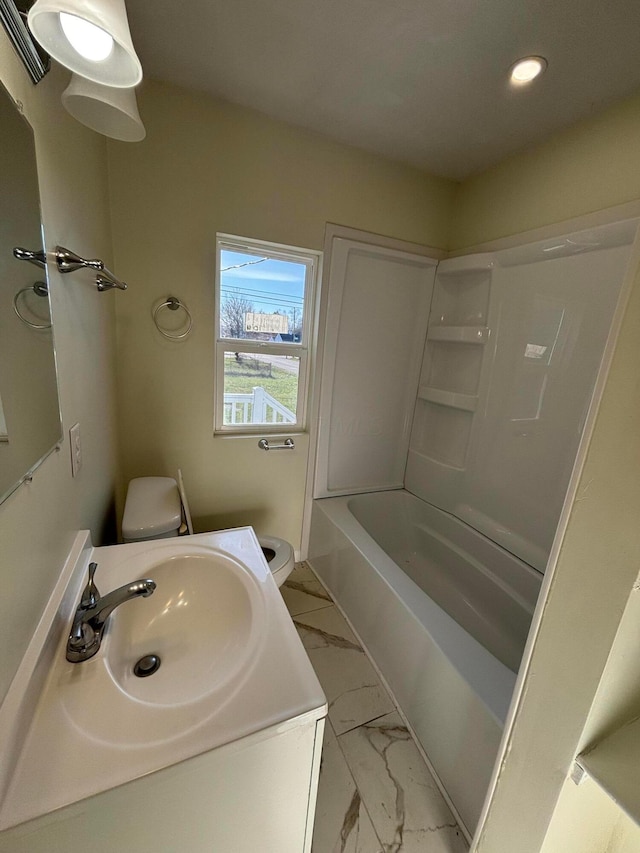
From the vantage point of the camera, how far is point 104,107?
790mm

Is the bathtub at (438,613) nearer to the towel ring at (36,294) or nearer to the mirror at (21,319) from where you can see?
the mirror at (21,319)

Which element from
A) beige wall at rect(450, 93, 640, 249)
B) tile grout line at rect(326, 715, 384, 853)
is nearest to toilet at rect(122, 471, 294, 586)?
tile grout line at rect(326, 715, 384, 853)

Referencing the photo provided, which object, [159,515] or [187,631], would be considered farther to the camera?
[159,515]

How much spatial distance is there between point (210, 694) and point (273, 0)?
6.17ft

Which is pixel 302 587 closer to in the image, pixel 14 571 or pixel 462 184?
pixel 14 571

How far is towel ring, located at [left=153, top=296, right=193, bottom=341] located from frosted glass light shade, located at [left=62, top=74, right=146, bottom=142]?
797mm

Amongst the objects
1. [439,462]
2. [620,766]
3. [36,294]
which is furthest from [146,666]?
[439,462]

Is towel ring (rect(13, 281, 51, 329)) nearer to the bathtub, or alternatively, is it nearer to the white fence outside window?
the white fence outside window

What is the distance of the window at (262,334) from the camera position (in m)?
1.79

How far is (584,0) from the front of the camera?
3.30ft

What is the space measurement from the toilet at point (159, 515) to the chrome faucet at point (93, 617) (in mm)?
498


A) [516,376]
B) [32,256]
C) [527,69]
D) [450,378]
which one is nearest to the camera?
[32,256]

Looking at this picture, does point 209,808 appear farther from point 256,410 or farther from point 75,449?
point 256,410

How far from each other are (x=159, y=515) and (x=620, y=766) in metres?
1.40
